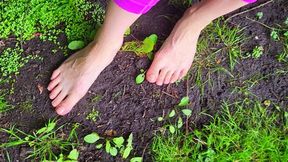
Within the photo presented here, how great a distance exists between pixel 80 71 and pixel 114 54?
0.18 m

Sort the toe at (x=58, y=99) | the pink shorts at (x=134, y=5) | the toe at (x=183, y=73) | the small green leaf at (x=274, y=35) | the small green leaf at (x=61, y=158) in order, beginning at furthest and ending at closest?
the small green leaf at (x=274, y=35) → the toe at (x=183, y=73) → the toe at (x=58, y=99) → the small green leaf at (x=61, y=158) → the pink shorts at (x=134, y=5)

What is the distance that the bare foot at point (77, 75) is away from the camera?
212cm

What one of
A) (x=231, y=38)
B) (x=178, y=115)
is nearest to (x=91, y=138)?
(x=178, y=115)

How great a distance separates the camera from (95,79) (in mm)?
2203

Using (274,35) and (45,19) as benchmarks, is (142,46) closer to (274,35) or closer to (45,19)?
(45,19)

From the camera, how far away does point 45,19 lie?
Answer: 7.45 feet

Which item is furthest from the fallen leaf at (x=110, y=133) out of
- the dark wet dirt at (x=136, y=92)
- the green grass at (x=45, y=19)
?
the green grass at (x=45, y=19)

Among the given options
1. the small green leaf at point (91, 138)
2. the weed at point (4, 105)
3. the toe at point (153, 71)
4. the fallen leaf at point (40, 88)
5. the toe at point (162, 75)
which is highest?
the weed at point (4, 105)

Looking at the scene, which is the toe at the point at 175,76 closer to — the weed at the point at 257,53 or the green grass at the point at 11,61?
the weed at the point at 257,53

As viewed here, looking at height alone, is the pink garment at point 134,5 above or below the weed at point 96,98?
above

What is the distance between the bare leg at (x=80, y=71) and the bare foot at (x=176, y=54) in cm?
22

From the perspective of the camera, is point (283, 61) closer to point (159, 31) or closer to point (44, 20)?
point (159, 31)

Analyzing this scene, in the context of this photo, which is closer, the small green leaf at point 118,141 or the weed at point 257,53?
the small green leaf at point 118,141

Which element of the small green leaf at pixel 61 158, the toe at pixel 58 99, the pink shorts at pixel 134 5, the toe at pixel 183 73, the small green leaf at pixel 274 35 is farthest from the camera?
the small green leaf at pixel 274 35
